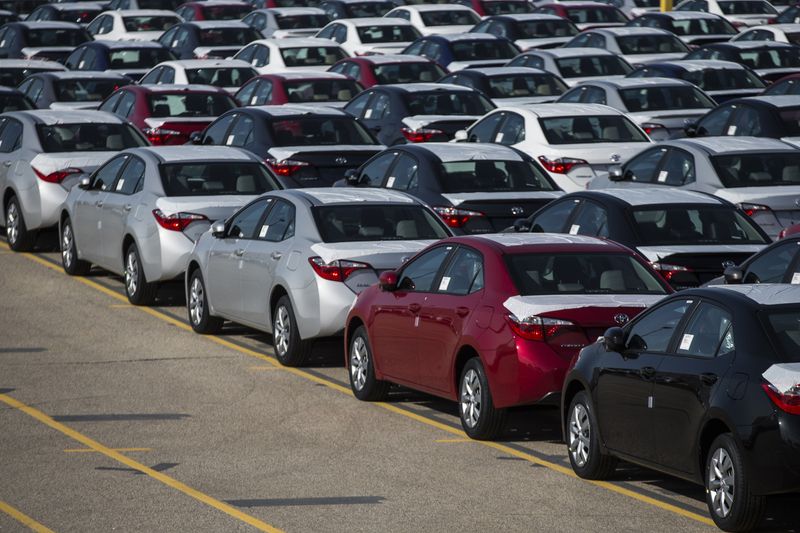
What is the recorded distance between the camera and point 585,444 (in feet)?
40.9

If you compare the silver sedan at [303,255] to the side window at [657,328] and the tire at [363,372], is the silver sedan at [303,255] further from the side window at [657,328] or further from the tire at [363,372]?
the side window at [657,328]

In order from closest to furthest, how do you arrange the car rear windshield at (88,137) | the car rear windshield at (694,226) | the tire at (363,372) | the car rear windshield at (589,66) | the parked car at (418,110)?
the tire at (363,372) < the car rear windshield at (694,226) < the car rear windshield at (88,137) < the parked car at (418,110) < the car rear windshield at (589,66)

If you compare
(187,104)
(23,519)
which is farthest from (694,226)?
(187,104)

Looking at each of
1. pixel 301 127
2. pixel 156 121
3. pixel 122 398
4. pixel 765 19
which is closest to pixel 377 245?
pixel 122 398

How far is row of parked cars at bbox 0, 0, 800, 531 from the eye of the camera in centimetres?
1136

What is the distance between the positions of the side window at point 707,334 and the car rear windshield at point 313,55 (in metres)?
25.0

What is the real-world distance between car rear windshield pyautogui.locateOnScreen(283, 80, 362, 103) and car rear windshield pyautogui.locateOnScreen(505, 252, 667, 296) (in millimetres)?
16196

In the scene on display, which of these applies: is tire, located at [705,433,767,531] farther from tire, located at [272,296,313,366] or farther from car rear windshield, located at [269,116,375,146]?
car rear windshield, located at [269,116,375,146]

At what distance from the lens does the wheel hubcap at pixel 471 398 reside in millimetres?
13664

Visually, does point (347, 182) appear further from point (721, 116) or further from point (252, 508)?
point (252, 508)

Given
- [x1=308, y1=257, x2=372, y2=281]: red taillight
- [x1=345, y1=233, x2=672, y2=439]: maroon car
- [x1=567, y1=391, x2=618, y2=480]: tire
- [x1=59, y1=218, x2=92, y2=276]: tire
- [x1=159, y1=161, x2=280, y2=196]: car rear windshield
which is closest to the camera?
[x1=567, y1=391, x2=618, y2=480]: tire

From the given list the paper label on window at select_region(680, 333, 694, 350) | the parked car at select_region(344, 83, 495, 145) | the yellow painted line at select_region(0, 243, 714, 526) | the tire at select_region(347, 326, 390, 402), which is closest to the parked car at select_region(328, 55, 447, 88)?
the parked car at select_region(344, 83, 495, 145)

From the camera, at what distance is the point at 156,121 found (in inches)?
1079

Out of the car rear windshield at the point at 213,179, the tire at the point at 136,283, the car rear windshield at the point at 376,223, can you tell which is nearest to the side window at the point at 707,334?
the car rear windshield at the point at 376,223
